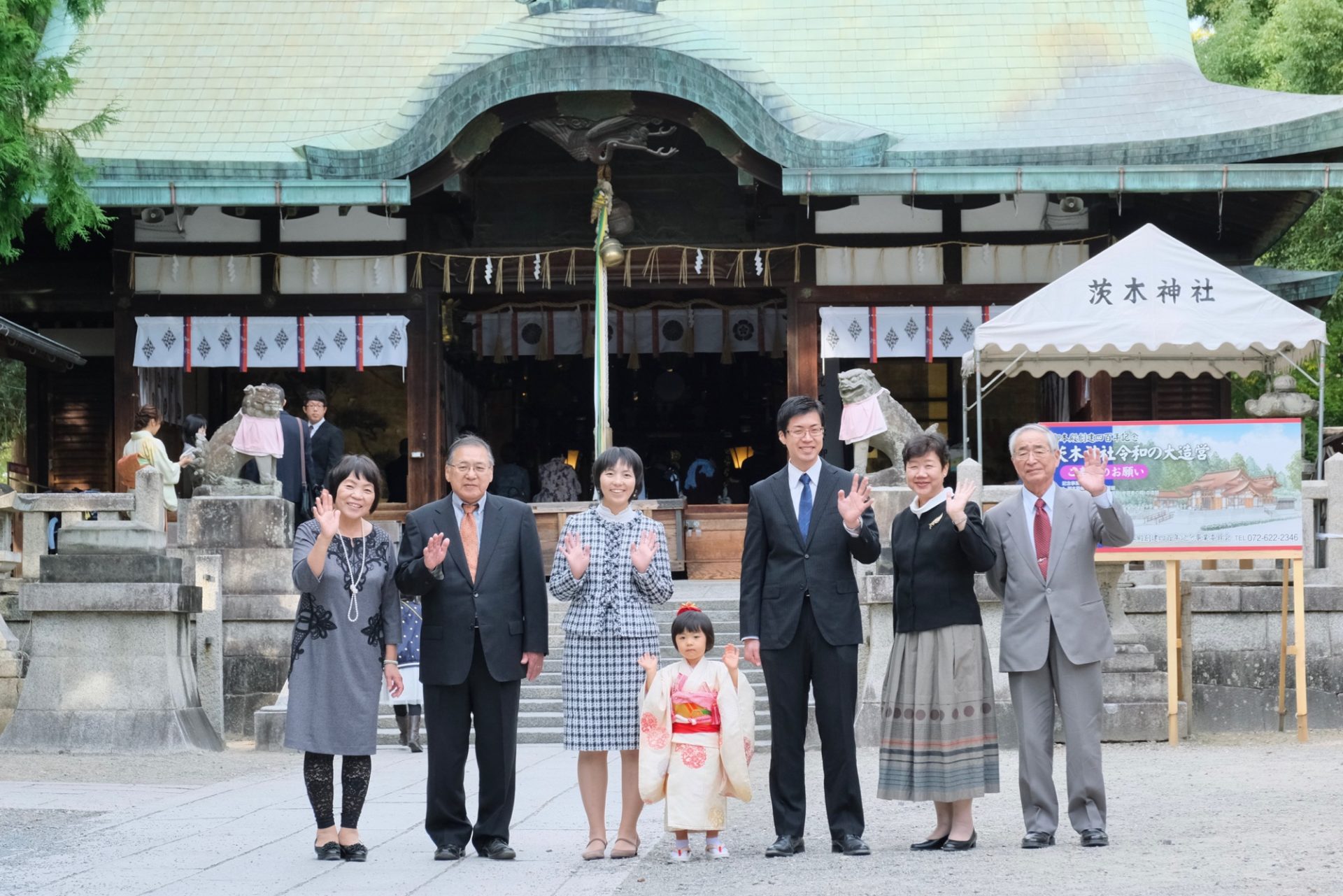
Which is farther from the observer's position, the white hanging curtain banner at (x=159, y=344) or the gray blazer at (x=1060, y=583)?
the white hanging curtain banner at (x=159, y=344)

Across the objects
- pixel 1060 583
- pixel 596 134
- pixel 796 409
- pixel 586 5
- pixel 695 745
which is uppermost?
pixel 586 5

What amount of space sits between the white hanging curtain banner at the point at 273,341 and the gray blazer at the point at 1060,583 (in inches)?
450

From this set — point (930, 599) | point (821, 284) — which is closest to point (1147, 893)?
point (930, 599)

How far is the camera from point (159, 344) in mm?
16609

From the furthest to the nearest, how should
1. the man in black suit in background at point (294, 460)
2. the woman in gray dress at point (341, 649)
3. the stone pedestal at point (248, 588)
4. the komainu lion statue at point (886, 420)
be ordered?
the man in black suit in background at point (294, 460) → the komainu lion statue at point (886, 420) → the stone pedestal at point (248, 588) → the woman in gray dress at point (341, 649)

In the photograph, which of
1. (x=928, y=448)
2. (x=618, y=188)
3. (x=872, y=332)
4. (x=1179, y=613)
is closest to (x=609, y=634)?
(x=928, y=448)

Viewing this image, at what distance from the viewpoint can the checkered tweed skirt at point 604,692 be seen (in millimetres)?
6340

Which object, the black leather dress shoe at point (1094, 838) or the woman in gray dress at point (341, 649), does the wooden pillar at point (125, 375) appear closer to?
the woman in gray dress at point (341, 649)

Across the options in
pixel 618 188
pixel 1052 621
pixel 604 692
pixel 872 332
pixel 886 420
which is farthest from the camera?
pixel 618 188

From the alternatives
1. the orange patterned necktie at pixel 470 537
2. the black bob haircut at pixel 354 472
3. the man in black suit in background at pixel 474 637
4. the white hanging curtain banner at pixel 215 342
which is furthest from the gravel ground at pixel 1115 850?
the white hanging curtain banner at pixel 215 342

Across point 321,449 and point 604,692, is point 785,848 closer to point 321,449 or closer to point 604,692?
point 604,692

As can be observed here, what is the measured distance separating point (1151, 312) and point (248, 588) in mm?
7141

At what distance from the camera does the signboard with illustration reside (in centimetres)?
1019

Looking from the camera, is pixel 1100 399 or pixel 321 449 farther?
pixel 1100 399
